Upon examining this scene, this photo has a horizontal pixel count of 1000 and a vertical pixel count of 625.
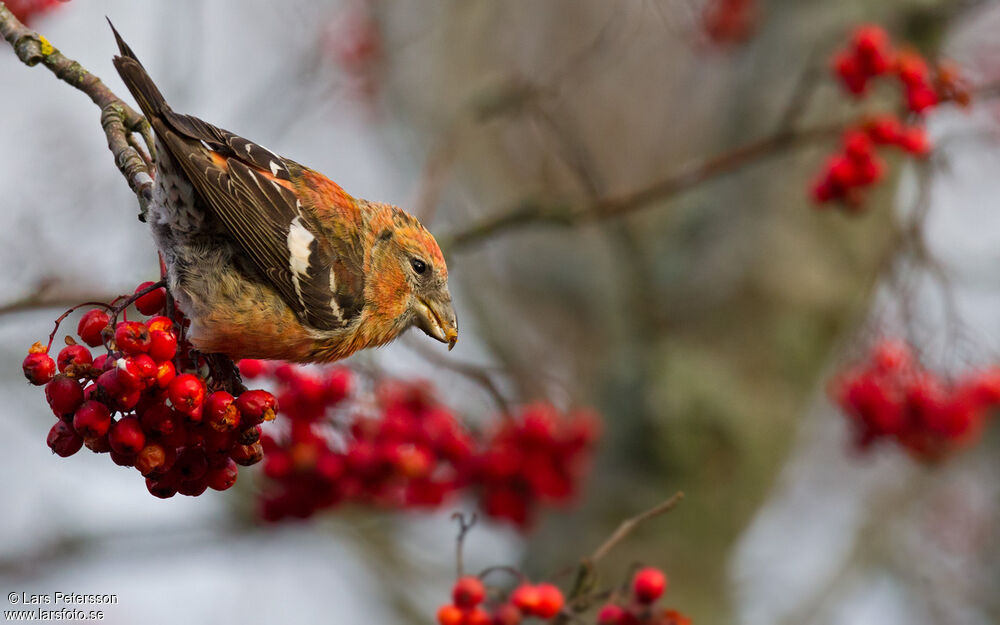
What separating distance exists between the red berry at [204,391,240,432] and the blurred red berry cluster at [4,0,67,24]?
2252 millimetres

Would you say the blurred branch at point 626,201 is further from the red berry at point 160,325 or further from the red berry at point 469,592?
the red berry at point 160,325

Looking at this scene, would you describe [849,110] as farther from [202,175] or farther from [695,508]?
[202,175]

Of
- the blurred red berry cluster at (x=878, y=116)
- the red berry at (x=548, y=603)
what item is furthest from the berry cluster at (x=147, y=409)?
the blurred red berry cluster at (x=878, y=116)

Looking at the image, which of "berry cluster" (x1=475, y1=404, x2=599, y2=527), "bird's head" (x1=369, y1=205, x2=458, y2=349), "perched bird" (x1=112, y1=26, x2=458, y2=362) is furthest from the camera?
"berry cluster" (x1=475, y1=404, x2=599, y2=527)

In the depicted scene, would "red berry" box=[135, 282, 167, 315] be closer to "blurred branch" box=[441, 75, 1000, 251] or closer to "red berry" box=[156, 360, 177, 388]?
"red berry" box=[156, 360, 177, 388]

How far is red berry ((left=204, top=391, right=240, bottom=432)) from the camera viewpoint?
6.27 feet

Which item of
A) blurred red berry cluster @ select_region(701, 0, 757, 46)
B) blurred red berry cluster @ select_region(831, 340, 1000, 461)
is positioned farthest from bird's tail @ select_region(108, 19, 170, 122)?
blurred red berry cluster @ select_region(701, 0, 757, 46)

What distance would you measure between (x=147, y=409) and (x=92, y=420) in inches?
4.4

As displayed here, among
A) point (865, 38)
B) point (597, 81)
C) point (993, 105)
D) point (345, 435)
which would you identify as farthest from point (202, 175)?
point (993, 105)

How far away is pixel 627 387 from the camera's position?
4.71 m

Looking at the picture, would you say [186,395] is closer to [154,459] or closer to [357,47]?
A: [154,459]

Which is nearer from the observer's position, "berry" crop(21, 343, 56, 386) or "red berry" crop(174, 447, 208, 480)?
"berry" crop(21, 343, 56, 386)

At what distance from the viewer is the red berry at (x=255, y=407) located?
194 cm

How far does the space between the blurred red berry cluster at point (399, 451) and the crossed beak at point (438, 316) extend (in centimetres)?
55
